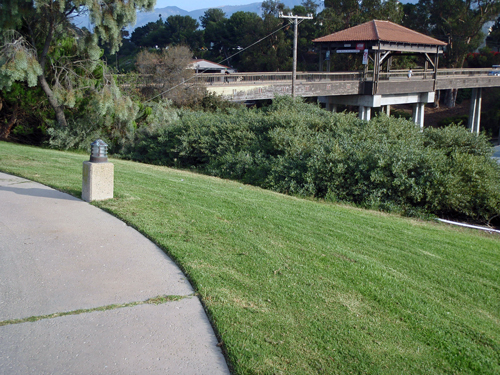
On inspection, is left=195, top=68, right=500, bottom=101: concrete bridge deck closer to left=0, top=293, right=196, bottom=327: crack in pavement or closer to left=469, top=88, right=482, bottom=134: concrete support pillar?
left=469, top=88, right=482, bottom=134: concrete support pillar

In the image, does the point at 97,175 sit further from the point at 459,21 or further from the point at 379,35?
the point at 459,21

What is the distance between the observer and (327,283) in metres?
5.42

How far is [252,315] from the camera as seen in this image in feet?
15.0

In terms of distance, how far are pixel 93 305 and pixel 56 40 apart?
1835cm

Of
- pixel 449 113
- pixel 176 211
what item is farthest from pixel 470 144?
pixel 449 113

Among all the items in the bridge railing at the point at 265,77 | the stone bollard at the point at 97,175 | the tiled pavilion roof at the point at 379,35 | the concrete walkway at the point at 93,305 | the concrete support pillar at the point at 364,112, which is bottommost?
the concrete walkway at the point at 93,305

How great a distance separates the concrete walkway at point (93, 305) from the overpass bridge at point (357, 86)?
2024cm

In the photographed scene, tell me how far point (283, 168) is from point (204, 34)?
7572cm

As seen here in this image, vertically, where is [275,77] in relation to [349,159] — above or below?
above

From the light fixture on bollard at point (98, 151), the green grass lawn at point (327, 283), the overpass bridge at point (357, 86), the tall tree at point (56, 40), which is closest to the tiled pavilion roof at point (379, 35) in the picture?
the overpass bridge at point (357, 86)

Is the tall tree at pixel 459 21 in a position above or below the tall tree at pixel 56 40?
above

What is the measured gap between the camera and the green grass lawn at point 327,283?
13.4ft

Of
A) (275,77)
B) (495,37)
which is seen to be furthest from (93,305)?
(495,37)

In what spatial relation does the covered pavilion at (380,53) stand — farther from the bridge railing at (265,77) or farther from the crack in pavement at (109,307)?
the crack in pavement at (109,307)
